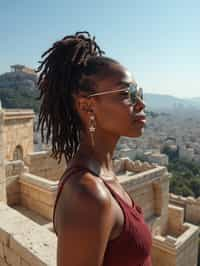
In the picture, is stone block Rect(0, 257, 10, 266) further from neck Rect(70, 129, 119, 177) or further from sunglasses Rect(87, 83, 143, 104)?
sunglasses Rect(87, 83, 143, 104)


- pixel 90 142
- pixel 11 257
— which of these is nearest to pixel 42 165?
pixel 11 257

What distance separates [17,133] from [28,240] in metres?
6.77

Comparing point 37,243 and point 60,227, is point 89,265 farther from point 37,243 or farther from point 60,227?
point 37,243

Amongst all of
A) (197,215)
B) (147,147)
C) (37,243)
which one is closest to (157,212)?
(37,243)

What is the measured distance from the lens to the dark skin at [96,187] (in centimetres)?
82

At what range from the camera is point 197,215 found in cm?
1789

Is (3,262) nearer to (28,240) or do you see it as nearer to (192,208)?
(28,240)

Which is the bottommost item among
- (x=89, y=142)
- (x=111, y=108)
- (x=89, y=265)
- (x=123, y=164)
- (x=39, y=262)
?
(x=123, y=164)

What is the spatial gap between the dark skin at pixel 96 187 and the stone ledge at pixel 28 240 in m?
1.37

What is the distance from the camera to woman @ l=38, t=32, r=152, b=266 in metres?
0.83

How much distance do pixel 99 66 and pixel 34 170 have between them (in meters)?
6.81

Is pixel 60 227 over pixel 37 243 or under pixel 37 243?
over

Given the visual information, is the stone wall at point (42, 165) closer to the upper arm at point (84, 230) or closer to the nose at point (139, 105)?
the nose at point (139, 105)

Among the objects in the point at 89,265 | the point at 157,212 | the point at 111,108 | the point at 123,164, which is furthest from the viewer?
the point at 123,164
